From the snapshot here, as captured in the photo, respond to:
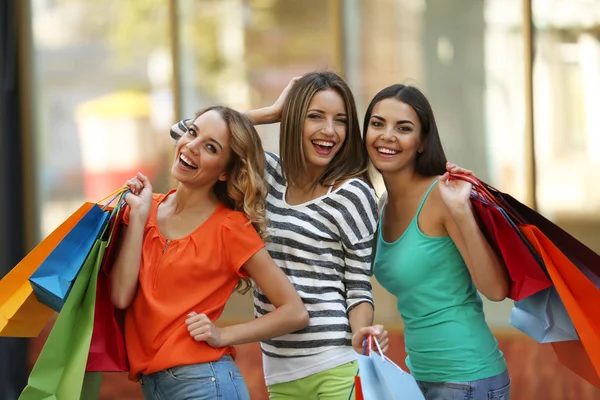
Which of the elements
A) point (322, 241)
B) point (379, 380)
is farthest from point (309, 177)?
point (379, 380)

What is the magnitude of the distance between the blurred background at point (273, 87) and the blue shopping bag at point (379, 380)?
2465 mm

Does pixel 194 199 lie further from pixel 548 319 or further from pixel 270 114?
pixel 548 319

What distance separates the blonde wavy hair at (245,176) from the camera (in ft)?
8.58

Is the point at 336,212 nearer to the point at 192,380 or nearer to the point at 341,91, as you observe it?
the point at 341,91

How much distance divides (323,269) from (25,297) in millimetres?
862

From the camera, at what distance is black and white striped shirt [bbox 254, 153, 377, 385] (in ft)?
8.63

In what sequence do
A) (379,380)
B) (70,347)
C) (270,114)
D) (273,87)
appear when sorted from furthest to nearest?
1. (273,87)
2. (270,114)
3. (70,347)
4. (379,380)

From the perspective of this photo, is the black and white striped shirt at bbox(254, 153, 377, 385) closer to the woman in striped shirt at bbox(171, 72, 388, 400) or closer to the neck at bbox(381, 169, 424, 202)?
the woman in striped shirt at bbox(171, 72, 388, 400)

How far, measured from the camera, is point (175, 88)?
621cm

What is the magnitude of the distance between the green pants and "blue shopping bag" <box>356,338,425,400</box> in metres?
0.16

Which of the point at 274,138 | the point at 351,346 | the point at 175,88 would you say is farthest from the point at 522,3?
the point at 351,346

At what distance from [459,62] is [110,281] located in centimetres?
357

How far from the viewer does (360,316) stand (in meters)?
2.63

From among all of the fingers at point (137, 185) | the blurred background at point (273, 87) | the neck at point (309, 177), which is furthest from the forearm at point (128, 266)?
the blurred background at point (273, 87)
